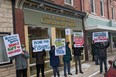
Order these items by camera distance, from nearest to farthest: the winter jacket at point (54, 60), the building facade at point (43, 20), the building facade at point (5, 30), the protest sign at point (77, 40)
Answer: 1. the building facade at point (5, 30)
2. the winter jacket at point (54, 60)
3. the building facade at point (43, 20)
4. the protest sign at point (77, 40)

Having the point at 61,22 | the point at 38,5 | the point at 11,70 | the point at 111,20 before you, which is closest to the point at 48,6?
the point at 38,5

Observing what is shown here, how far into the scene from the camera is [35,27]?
49.5ft

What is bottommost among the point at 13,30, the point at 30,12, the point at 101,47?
the point at 101,47

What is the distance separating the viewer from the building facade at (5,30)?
1195cm

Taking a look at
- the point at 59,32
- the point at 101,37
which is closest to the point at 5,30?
the point at 101,37

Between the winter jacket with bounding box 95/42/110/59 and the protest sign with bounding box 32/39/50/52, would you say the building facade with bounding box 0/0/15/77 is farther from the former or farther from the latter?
the winter jacket with bounding box 95/42/110/59

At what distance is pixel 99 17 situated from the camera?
26.3 metres

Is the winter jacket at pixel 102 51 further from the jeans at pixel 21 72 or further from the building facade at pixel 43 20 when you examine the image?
the jeans at pixel 21 72

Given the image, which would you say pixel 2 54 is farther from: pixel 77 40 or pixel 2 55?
pixel 77 40

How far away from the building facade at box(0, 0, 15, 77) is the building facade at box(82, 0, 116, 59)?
34.0ft

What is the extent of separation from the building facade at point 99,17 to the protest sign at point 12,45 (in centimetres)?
1204

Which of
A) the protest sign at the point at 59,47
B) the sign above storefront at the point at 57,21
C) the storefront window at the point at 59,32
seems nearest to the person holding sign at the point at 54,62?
the protest sign at the point at 59,47

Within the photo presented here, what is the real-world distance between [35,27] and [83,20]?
767 cm

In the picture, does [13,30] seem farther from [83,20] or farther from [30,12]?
[83,20]
